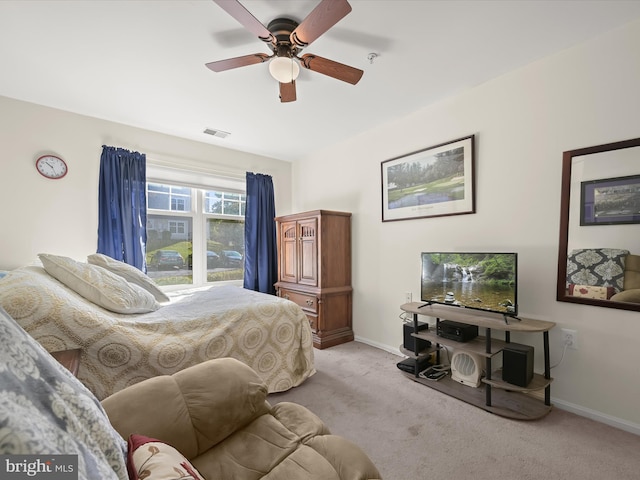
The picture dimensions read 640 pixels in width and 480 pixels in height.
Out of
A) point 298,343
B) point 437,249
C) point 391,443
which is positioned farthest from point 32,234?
point 437,249

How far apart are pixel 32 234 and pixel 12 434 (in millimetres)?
3384

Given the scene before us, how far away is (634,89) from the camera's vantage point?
1798 millimetres

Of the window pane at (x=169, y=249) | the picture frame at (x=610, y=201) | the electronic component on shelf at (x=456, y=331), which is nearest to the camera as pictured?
the picture frame at (x=610, y=201)

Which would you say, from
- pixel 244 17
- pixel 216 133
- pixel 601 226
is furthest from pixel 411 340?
pixel 216 133

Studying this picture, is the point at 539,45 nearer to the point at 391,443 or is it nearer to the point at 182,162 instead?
the point at 391,443

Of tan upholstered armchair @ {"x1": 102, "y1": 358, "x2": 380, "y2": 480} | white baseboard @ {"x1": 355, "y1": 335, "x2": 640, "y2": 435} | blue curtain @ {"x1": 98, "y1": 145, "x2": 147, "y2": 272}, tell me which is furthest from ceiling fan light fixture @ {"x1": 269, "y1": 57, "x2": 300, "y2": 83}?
white baseboard @ {"x1": 355, "y1": 335, "x2": 640, "y2": 435}

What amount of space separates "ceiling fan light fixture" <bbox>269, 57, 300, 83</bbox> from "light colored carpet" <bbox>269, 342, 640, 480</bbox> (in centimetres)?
240

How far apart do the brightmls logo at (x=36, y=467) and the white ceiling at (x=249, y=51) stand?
2083 mm

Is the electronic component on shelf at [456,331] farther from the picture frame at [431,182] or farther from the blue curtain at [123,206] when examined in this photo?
the blue curtain at [123,206]

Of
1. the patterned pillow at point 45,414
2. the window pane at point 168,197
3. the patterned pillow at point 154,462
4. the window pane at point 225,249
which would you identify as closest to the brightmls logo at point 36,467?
the patterned pillow at point 45,414

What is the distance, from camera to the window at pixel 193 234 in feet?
12.0

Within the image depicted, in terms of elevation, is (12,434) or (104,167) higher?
(104,167)

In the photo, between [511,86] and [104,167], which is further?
[104,167]

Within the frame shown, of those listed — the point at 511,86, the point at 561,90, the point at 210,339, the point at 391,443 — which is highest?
the point at 511,86
